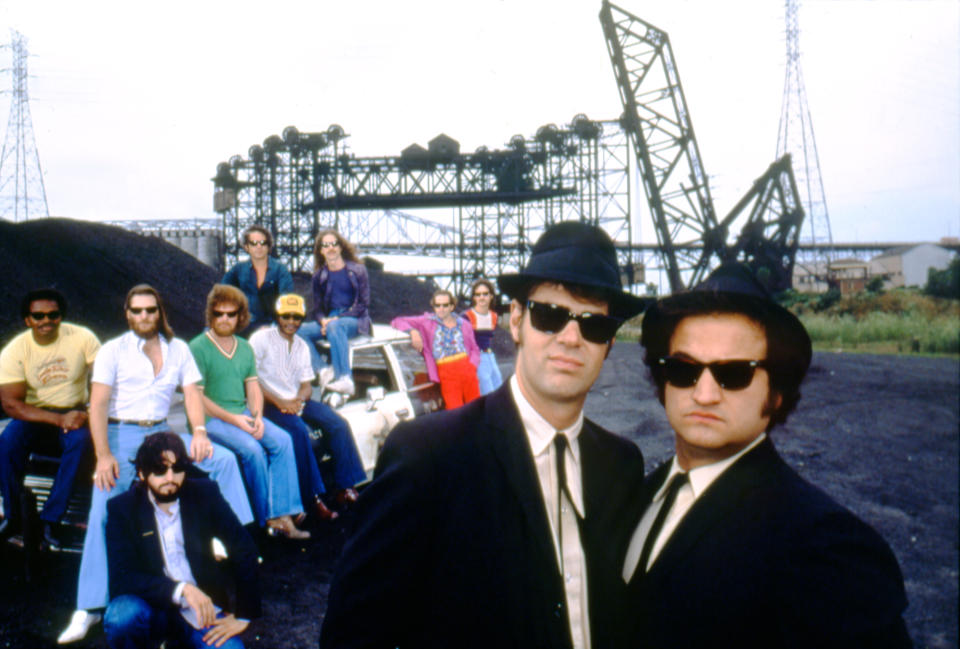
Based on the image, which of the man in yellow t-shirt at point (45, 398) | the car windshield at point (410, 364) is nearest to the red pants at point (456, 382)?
the car windshield at point (410, 364)

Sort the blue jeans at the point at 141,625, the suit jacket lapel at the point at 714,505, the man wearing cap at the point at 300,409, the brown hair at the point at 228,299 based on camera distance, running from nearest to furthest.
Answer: the suit jacket lapel at the point at 714,505 < the blue jeans at the point at 141,625 < the brown hair at the point at 228,299 < the man wearing cap at the point at 300,409

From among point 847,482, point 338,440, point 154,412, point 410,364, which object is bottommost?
point 847,482

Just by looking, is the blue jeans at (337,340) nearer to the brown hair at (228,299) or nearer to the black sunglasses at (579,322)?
the brown hair at (228,299)

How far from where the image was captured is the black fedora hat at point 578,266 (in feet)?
4.96

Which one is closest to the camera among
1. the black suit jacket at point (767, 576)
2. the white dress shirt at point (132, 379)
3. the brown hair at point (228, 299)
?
the black suit jacket at point (767, 576)

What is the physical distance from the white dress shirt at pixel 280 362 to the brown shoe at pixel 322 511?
845 millimetres

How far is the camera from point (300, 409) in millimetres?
5020

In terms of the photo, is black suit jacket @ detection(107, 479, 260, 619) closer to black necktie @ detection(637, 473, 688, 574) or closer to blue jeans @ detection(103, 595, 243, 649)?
blue jeans @ detection(103, 595, 243, 649)

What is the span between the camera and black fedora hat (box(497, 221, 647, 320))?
1.51 meters

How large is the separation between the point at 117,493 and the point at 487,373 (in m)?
4.25

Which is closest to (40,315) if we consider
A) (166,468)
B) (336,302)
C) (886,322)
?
(166,468)

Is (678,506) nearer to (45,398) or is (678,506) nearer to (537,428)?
(537,428)

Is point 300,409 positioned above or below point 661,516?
below

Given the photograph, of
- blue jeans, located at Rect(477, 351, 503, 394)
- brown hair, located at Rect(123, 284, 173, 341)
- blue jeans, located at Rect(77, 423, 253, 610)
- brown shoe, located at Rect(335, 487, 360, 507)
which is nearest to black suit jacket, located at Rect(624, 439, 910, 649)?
blue jeans, located at Rect(77, 423, 253, 610)
